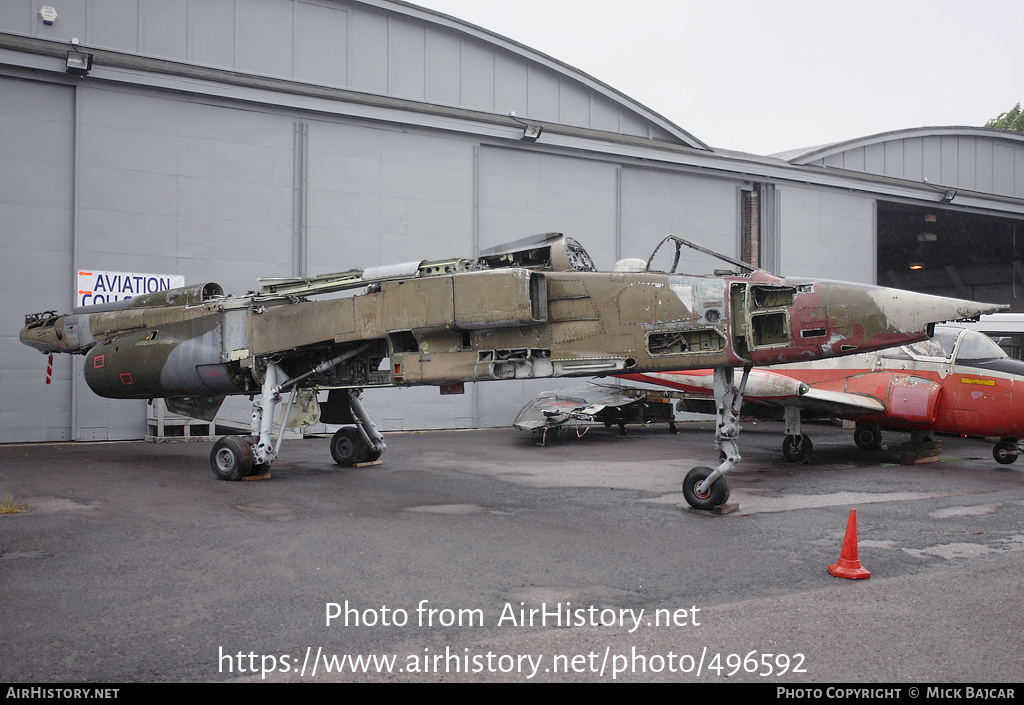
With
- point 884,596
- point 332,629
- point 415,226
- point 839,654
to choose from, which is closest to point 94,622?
point 332,629

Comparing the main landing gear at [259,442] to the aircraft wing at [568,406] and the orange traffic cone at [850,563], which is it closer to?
the aircraft wing at [568,406]

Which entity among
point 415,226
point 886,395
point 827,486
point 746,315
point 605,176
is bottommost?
point 827,486

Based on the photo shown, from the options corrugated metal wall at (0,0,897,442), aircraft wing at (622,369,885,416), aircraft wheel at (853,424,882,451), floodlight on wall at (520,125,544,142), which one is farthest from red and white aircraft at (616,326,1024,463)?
floodlight on wall at (520,125,544,142)

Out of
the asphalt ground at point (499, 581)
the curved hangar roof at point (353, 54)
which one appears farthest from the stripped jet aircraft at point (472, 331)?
the curved hangar roof at point (353, 54)

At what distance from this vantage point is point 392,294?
29.2 ft

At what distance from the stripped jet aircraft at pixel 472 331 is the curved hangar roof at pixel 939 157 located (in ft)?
61.5

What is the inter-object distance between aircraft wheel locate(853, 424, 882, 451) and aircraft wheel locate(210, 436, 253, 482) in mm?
11926

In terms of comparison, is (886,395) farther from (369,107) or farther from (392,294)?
(369,107)

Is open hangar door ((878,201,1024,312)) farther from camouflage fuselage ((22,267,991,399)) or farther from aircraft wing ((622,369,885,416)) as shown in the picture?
camouflage fuselage ((22,267,991,399))

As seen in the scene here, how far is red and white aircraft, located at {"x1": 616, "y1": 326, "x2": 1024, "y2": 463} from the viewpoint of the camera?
38.2ft

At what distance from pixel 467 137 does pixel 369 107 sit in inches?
109

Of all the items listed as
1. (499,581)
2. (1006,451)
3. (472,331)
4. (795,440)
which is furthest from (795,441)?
(499,581)

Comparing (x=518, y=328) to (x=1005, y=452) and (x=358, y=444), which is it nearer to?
(x=358, y=444)

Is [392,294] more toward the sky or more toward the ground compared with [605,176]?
more toward the ground
